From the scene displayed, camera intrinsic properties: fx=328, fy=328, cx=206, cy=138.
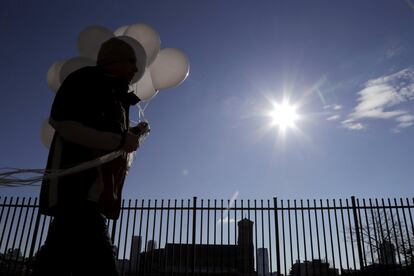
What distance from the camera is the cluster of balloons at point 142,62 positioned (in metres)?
2.47

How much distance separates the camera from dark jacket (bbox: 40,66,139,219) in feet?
5.06

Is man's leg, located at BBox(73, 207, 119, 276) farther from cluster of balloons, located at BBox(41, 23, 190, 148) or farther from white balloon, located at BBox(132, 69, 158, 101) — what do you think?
white balloon, located at BBox(132, 69, 158, 101)

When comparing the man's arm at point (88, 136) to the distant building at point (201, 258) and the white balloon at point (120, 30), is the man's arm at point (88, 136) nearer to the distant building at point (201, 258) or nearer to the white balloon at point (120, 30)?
the white balloon at point (120, 30)

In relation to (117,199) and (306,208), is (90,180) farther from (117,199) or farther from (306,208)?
(306,208)

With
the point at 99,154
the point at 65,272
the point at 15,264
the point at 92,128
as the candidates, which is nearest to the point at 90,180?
the point at 99,154

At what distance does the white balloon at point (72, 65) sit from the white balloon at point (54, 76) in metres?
0.14

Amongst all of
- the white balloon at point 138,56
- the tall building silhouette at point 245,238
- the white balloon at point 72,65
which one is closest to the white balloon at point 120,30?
the white balloon at point 72,65

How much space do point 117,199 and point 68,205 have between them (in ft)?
0.86

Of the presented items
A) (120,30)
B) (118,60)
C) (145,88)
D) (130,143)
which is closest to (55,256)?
(130,143)

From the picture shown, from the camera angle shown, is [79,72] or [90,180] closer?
[90,180]

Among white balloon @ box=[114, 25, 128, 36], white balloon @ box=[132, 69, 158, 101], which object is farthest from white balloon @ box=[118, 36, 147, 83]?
white balloon @ box=[114, 25, 128, 36]

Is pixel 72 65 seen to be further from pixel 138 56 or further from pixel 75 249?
pixel 75 249

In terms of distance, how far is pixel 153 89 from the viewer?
113 inches

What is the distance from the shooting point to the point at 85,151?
5.28 feet
